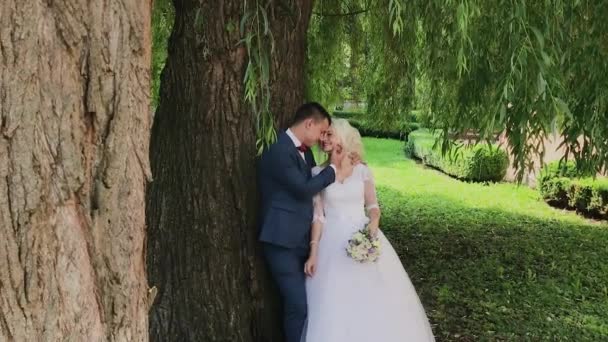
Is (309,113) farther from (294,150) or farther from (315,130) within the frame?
(294,150)

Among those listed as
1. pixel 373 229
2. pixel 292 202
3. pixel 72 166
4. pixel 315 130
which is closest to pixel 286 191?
pixel 292 202

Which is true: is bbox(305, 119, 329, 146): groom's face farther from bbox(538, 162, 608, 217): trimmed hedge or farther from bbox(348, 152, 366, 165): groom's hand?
bbox(538, 162, 608, 217): trimmed hedge

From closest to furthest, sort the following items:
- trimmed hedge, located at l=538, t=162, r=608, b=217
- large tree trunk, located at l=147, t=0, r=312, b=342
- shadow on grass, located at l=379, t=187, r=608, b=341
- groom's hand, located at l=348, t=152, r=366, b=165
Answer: large tree trunk, located at l=147, t=0, r=312, b=342, groom's hand, located at l=348, t=152, r=366, b=165, shadow on grass, located at l=379, t=187, r=608, b=341, trimmed hedge, located at l=538, t=162, r=608, b=217

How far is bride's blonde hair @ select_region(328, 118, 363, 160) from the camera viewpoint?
425 cm

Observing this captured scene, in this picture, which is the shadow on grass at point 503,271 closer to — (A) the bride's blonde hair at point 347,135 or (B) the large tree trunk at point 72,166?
(A) the bride's blonde hair at point 347,135

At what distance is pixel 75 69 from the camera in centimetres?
200

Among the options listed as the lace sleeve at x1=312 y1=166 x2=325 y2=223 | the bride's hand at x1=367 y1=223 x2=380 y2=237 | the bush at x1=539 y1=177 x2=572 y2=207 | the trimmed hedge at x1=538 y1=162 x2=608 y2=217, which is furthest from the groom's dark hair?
the bush at x1=539 y1=177 x2=572 y2=207

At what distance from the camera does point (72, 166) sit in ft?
6.54

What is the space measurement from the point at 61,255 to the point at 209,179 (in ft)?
7.27

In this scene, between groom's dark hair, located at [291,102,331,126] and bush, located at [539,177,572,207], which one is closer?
groom's dark hair, located at [291,102,331,126]

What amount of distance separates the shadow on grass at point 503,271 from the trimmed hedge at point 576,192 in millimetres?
861

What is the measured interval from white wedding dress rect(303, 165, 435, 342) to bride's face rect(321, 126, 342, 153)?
0.15m

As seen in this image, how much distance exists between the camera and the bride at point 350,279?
411cm

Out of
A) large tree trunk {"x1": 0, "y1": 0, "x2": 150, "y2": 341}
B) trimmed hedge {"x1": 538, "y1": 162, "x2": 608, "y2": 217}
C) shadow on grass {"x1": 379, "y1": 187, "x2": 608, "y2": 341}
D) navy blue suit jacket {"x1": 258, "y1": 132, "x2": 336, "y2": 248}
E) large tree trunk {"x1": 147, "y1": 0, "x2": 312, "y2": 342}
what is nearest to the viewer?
large tree trunk {"x1": 0, "y1": 0, "x2": 150, "y2": 341}
